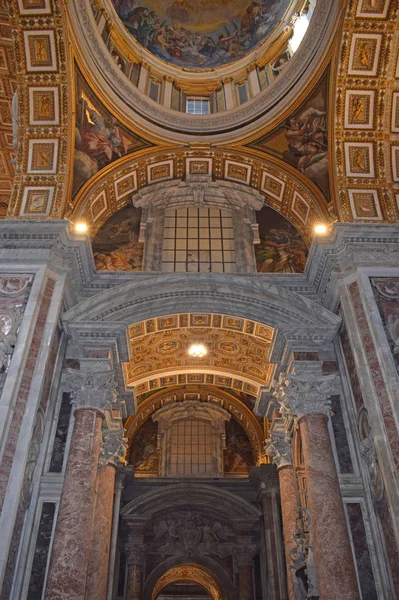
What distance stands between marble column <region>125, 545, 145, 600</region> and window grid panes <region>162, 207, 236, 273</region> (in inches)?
381

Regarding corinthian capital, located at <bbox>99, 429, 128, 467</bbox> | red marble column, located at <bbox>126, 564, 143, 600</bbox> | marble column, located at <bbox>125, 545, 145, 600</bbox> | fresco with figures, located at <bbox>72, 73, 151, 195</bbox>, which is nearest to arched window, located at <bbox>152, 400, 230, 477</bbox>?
marble column, located at <bbox>125, 545, 145, 600</bbox>

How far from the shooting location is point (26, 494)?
977 centimetres

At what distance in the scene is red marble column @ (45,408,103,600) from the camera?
9375mm

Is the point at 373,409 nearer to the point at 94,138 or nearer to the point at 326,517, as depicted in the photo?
the point at 326,517

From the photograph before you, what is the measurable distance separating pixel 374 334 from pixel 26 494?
700 centimetres

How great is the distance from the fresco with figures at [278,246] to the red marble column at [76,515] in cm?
628

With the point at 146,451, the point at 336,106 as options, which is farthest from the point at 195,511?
the point at 336,106

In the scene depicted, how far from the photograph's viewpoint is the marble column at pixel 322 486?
9.62 m

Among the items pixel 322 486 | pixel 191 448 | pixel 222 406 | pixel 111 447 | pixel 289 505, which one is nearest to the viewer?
pixel 322 486

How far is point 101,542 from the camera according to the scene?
A: 40.6 ft

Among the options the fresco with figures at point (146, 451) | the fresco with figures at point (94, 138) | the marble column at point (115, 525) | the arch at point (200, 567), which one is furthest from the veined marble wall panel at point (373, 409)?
the fresco with figures at point (146, 451)

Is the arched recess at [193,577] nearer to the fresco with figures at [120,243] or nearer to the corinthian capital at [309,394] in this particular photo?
the corinthian capital at [309,394]

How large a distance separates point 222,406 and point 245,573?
20.1 ft

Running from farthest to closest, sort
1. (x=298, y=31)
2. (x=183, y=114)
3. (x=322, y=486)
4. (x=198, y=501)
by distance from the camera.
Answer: (x=198, y=501)
(x=183, y=114)
(x=298, y=31)
(x=322, y=486)
